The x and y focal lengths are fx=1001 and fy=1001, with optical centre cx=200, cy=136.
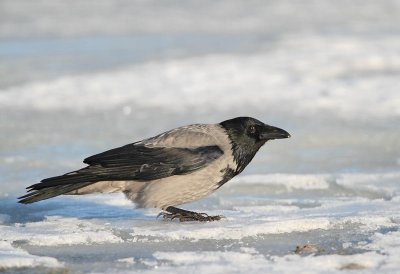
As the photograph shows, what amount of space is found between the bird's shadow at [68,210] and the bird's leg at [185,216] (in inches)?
9.5

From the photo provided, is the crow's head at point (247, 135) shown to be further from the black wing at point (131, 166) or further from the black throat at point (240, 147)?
the black wing at point (131, 166)

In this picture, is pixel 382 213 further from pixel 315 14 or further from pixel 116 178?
pixel 315 14

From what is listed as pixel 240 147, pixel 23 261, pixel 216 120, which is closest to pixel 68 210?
pixel 240 147

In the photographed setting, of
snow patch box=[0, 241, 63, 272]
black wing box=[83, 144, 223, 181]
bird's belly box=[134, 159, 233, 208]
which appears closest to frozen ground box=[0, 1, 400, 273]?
snow patch box=[0, 241, 63, 272]

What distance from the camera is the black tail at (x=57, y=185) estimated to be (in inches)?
246

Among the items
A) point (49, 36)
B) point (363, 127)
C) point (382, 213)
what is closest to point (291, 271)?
point (382, 213)

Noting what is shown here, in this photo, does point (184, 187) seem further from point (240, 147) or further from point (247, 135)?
point (247, 135)

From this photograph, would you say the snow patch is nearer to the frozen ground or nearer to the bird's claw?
the frozen ground

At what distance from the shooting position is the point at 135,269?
4.96 meters

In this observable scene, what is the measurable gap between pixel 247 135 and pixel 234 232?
103 cm

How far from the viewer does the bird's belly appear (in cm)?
638

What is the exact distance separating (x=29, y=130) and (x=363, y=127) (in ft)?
10.9

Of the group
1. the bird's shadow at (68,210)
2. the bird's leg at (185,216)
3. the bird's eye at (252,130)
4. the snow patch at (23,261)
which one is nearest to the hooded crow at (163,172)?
the bird's leg at (185,216)

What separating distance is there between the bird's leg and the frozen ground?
0.35 feet
